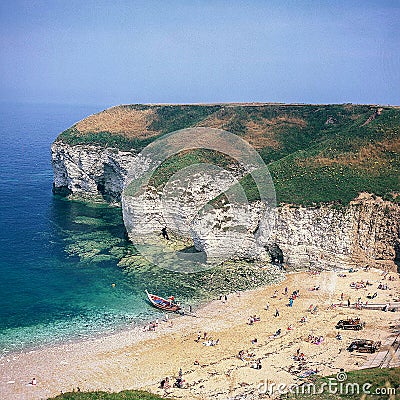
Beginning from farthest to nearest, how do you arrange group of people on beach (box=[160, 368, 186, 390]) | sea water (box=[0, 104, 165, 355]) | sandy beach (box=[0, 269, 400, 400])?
sea water (box=[0, 104, 165, 355]) → sandy beach (box=[0, 269, 400, 400]) → group of people on beach (box=[160, 368, 186, 390])

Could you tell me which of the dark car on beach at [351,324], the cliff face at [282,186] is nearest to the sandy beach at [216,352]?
the dark car on beach at [351,324]

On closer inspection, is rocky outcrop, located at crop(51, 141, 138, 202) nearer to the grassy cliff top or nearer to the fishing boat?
the grassy cliff top

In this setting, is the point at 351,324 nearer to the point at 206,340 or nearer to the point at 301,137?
the point at 206,340

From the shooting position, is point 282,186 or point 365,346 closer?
point 365,346

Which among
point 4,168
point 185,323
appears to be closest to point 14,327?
point 185,323

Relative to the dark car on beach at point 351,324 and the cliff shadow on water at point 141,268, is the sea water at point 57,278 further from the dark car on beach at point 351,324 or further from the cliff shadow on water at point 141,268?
the dark car on beach at point 351,324

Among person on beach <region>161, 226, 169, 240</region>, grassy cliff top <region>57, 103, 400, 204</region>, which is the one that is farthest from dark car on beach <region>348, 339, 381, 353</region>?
person on beach <region>161, 226, 169, 240</region>

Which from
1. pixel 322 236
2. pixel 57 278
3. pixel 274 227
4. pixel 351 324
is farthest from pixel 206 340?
pixel 322 236
